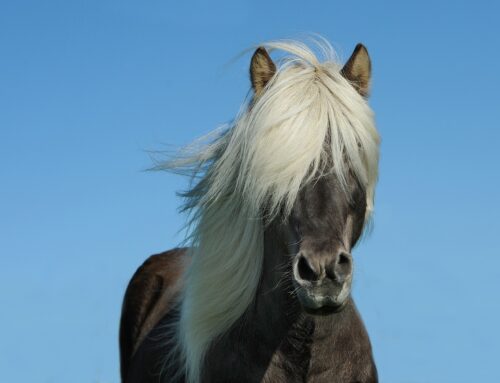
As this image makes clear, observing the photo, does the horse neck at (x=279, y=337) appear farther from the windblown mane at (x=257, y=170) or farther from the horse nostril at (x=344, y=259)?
the horse nostril at (x=344, y=259)

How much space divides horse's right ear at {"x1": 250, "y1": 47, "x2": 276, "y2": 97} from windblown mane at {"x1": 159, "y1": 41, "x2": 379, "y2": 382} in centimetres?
8

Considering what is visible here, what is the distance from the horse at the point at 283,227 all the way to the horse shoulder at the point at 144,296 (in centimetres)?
184

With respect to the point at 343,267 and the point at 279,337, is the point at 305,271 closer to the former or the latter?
the point at 343,267

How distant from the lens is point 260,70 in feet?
20.0

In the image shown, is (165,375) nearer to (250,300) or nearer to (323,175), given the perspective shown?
(250,300)

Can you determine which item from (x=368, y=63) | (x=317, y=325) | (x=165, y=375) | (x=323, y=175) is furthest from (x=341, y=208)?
(x=165, y=375)

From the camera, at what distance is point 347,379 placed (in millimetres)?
5750

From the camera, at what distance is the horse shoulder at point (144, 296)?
27.0ft

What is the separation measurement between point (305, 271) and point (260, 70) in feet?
4.94

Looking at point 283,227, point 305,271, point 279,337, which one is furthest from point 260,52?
point 279,337

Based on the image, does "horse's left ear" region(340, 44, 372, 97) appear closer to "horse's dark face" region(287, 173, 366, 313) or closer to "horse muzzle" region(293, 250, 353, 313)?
"horse's dark face" region(287, 173, 366, 313)

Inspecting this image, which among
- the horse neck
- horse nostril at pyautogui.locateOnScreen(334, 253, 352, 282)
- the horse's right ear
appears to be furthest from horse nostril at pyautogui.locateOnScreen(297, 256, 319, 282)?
the horse's right ear

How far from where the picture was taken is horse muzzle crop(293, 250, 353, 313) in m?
5.05

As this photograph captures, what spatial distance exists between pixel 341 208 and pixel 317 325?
0.72 m
